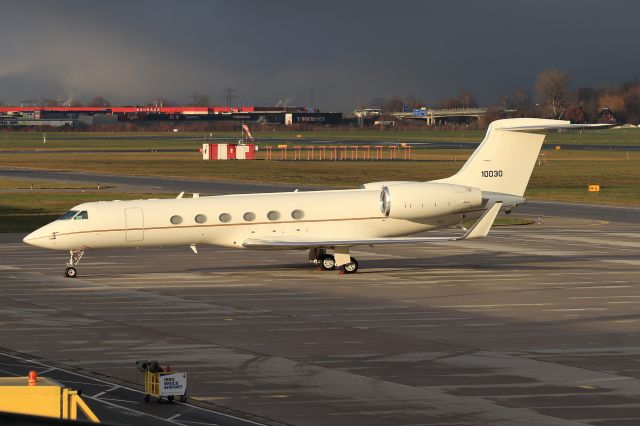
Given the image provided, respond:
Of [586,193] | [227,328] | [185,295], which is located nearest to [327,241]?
[185,295]

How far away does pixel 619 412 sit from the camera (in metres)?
21.2

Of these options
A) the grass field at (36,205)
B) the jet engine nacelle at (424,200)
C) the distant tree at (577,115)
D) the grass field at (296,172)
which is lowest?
the grass field at (36,205)

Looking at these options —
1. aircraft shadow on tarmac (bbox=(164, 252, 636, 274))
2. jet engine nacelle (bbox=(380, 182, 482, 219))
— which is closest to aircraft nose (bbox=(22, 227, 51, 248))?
aircraft shadow on tarmac (bbox=(164, 252, 636, 274))

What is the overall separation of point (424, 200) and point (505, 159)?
13.8 feet

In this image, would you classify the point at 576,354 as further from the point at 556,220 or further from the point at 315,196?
the point at 556,220

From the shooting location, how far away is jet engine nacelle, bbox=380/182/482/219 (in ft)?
136

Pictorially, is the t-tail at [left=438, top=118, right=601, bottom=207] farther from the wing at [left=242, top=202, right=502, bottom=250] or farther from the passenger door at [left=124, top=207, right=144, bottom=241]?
the passenger door at [left=124, top=207, right=144, bottom=241]

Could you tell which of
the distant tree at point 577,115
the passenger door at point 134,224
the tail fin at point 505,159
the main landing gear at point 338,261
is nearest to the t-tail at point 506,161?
the tail fin at point 505,159

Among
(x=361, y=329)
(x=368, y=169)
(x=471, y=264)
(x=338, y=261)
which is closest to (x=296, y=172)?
(x=368, y=169)

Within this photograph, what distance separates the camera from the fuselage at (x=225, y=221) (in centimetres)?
4025

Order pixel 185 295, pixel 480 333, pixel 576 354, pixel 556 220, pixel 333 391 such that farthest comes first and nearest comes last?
pixel 556 220
pixel 185 295
pixel 480 333
pixel 576 354
pixel 333 391

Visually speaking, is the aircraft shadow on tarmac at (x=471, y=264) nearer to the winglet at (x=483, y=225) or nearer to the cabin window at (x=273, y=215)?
the cabin window at (x=273, y=215)

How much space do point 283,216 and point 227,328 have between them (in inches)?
448

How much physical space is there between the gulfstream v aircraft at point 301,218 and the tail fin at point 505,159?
0.04 m
